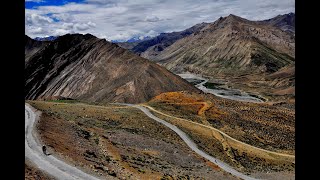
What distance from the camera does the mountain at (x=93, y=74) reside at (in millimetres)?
93750

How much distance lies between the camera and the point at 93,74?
10656 cm

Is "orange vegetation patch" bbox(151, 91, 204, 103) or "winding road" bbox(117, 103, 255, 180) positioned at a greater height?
"orange vegetation patch" bbox(151, 91, 204, 103)

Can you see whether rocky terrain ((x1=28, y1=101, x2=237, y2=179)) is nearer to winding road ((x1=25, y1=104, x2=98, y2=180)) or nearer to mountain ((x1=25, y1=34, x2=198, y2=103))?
winding road ((x1=25, y1=104, x2=98, y2=180))

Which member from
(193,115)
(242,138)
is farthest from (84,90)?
(242,138)

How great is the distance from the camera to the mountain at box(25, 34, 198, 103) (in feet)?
308

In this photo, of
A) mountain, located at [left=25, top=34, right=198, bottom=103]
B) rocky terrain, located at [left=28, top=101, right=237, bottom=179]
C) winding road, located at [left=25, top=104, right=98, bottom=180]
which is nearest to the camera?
winding road, located at [left=25, top=104, right=98, bottom=180]

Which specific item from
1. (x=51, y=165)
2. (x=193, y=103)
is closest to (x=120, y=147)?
(x=51, y=165)

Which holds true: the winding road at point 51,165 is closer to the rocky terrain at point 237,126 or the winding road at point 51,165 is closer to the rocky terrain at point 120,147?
the rocky terrain at point 120,147

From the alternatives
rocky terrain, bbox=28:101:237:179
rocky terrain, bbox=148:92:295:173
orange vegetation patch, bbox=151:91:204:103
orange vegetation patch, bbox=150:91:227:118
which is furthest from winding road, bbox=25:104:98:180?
orange vegetation patch, bbox=151:91:204:103

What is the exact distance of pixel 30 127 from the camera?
33.9 m

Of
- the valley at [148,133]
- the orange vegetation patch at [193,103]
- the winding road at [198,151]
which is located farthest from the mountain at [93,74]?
the winding road at [198,151]
